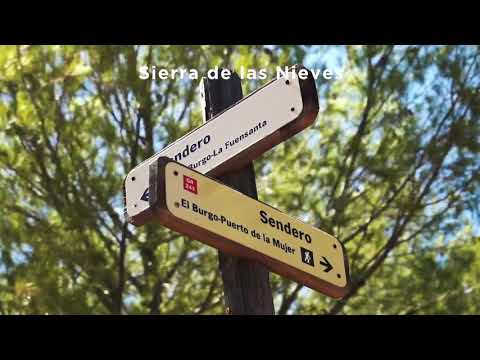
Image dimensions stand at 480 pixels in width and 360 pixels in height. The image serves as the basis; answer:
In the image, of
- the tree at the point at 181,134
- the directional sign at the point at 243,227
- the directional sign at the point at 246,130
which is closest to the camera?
the directional sign at the point at 243,227

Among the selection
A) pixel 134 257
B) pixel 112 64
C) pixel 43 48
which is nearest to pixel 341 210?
pixel 134 257

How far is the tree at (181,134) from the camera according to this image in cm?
394

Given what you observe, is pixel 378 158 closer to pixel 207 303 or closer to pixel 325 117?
pixel 325 117

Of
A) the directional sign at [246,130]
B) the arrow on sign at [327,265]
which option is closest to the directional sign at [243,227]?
the arrow on sign at [327,265]

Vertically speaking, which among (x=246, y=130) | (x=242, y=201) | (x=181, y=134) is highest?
(x=181, y=134)

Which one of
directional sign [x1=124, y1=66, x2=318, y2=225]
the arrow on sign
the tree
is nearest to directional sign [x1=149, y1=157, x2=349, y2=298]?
the arrow on sign

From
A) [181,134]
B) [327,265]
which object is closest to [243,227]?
[327,265]

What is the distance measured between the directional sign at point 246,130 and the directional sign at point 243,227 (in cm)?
12

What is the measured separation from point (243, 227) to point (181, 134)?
249 cm

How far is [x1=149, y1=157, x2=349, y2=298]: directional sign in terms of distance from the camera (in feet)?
5.03

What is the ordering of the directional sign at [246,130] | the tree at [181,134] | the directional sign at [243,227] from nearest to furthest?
the directional sign at [243,227] < the directional sign at [246,130] < the tree at [181,134]

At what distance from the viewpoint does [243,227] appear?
1613 millimetres

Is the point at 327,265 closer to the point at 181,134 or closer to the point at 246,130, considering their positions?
the point at 246,130

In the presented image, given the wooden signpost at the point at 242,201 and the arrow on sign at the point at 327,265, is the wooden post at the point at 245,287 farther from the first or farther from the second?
the arrow on sign at the point at 327,265
